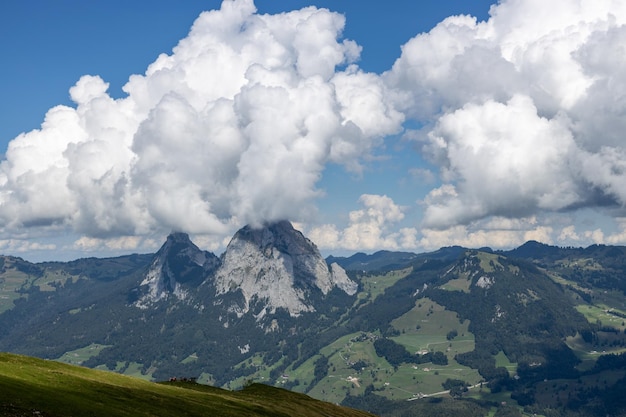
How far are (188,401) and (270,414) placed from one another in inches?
1018

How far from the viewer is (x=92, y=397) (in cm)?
10831

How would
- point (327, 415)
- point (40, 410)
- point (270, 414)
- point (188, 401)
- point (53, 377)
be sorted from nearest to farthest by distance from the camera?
point (40, 410)
point (53, 377)
point (188, 401)
point (270, 414)
point (327, 415)

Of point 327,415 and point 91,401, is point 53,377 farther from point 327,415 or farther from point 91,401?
point 327,415

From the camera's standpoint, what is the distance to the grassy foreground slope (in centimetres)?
9188

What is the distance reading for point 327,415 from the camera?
183 meters

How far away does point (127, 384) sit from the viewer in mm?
143750

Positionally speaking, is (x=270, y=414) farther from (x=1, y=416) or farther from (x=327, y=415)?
(x=1, y=416)

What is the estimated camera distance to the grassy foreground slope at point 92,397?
91.9 meters

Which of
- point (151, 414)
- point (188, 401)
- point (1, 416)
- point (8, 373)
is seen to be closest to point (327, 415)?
point (188, 401)

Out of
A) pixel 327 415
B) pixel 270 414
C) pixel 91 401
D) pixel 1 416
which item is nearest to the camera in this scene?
pixel 1 416

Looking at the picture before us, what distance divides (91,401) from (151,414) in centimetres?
1199

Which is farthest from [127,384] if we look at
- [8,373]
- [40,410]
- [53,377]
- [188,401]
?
[40,410]

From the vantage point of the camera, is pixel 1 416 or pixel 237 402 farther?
pixel 237 402

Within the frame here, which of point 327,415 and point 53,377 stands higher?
point 53,377
